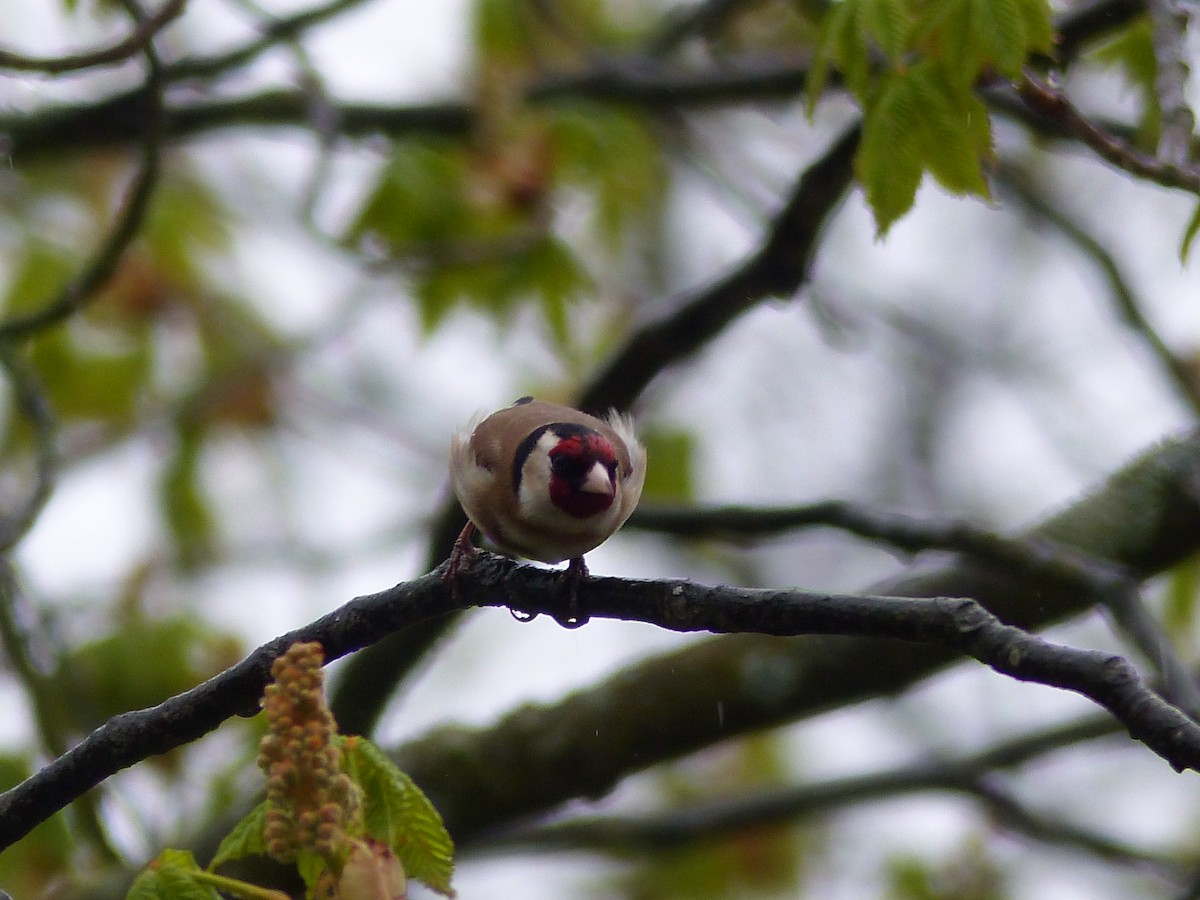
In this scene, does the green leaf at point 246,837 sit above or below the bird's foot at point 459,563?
below

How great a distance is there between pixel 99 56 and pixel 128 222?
926mm

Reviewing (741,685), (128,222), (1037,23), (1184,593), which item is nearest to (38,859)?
(128,222)

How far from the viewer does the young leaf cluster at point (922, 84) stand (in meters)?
2.72

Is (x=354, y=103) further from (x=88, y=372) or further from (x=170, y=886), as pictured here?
(x=170, y=886)

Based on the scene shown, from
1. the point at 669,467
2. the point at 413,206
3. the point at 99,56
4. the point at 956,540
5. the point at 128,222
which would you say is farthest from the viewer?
the point at 669,467

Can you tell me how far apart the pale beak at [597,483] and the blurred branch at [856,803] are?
2442 millimetres

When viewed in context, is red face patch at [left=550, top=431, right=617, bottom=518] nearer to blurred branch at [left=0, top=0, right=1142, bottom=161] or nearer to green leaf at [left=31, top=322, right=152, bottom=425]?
blurred branch at [left=0, top=0, right=1142, bottom=161]

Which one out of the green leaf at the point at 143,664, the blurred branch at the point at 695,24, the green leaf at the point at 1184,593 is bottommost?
the green leaf at the point at 1184,593

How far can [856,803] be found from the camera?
18.7 ft

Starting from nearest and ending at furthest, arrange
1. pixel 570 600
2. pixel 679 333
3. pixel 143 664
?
pixel 570 600 < pixel 679 333 < pixel 143 664

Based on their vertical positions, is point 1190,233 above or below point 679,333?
below

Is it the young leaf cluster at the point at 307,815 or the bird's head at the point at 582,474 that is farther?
the bird's head at the point at 582,474

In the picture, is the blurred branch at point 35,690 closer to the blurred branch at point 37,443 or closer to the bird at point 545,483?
the blurred branch at point 37,443

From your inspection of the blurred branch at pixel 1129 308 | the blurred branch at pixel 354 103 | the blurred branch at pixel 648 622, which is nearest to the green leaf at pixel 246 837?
the blurred branch at pixel 648 622
